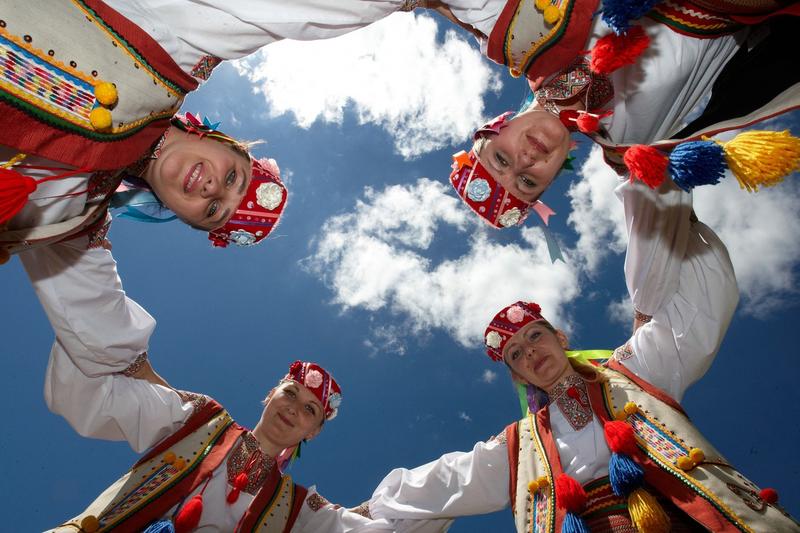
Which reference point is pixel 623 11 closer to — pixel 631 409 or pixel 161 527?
pixel 631 409

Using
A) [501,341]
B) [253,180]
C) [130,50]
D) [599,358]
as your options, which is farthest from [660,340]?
[130,50]

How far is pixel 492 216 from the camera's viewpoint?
110 inches

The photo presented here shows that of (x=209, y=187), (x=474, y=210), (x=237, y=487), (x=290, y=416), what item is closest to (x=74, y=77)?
(x=209, y=187)

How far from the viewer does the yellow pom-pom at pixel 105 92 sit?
140 cm

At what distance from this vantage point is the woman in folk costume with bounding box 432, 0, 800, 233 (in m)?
1.66

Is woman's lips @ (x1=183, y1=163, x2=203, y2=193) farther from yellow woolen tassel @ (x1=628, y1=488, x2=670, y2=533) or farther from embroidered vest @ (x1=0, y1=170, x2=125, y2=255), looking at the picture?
yellow woolen tassel @ (x1=628, y1=488, x2=670, y2=533)

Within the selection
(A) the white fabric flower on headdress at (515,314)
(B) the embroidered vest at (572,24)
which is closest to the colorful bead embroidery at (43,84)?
(B) the embroidered vest at (572,24)

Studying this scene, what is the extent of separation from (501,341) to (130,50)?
269 centimetres

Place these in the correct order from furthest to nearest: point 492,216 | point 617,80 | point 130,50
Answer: point 492,216, point 617,80, point 130,50

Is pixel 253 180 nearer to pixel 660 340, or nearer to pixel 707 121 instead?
pixel 707 121

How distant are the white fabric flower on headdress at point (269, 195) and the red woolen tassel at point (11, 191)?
110 cm

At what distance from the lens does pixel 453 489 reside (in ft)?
10.0

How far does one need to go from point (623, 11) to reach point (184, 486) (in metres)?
2.98

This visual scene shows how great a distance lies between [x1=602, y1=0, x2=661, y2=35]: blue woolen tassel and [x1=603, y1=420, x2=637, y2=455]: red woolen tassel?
6.27ft
